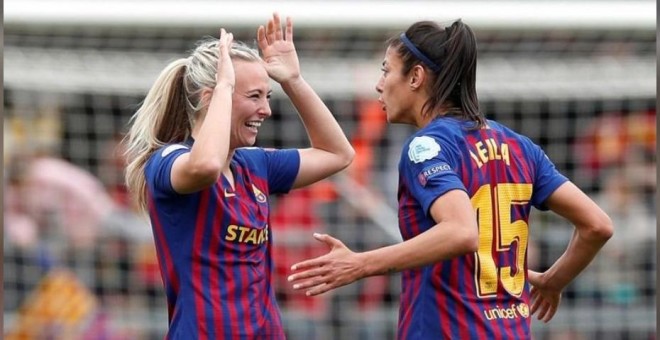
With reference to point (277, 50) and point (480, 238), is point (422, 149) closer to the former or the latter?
point (480, 238)

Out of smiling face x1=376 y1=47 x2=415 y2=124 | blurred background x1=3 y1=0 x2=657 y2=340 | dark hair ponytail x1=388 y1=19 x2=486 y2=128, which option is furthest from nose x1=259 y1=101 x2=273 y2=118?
blurred background x1=3 y1=0 x2=657 y2=340

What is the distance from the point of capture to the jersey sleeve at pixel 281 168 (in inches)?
187

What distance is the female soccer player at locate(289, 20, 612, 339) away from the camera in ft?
14.1

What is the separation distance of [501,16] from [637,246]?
2273 mm

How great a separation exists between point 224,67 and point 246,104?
6.5 inches

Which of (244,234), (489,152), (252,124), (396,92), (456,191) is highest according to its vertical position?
(396,92)

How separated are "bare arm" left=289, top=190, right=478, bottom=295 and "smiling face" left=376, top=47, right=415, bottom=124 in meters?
0.50

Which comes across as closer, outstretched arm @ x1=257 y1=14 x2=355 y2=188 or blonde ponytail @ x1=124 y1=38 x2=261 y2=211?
blonde ponytail @ x1=124 y1=38 x2=261 y2=211

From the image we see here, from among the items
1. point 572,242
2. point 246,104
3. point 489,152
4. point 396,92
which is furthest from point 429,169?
point 572,242

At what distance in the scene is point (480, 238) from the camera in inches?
174

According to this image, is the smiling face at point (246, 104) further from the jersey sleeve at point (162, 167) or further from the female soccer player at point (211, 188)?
the jersey sleeve at point (162, 167)

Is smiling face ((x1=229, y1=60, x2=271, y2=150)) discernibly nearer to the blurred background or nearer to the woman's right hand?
the woman's right hand

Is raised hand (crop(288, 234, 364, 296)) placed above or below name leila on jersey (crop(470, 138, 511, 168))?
below

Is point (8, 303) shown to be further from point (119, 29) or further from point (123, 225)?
point (119, 29)
